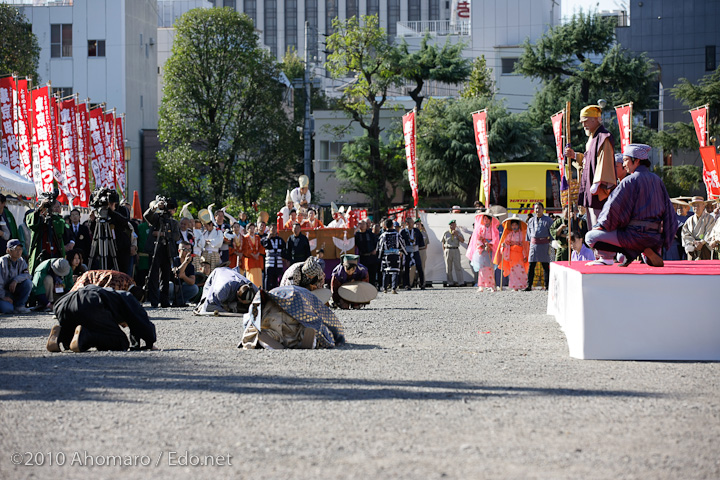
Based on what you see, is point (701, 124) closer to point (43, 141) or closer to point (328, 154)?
point (43, 141)

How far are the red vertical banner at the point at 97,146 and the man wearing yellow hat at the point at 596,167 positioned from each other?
52.6 feet

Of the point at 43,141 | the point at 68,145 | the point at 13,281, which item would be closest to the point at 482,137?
the point at 68,145

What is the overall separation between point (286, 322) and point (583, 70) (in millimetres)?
33917

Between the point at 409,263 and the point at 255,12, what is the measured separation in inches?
3902

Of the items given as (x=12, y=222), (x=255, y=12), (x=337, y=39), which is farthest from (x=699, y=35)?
(x=255, y=12)

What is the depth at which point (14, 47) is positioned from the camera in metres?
33.7

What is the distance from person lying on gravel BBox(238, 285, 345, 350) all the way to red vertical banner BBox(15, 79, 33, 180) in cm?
1251

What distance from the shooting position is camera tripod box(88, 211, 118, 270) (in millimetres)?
13906

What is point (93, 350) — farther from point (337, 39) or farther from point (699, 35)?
point (699, 35)

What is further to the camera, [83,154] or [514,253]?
[83,154]

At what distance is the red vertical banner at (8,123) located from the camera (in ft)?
63.8

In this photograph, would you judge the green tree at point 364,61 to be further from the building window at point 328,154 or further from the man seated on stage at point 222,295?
the man seated on stage at point 222,295

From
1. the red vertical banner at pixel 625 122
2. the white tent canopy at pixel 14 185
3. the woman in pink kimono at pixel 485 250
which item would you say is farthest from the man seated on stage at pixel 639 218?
the white tent canopy at pixel 14 185

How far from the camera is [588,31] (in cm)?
4022
